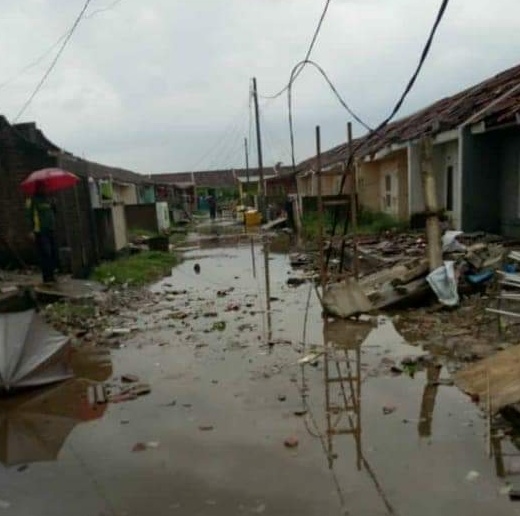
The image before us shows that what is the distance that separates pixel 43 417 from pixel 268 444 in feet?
6.77

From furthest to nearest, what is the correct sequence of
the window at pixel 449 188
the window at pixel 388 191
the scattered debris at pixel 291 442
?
1. the window at pixel 388 191
2. the window at pixel 449 188
3. the scattered debris at pixel 291 442

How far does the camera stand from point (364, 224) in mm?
19484

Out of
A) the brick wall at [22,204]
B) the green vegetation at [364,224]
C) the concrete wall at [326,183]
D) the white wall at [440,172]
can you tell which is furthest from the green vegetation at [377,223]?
the brick wall at [22,204]

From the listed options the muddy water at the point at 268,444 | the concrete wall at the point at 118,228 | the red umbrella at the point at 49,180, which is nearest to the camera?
the muddy water at the point at 268,444

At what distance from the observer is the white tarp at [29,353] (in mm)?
5344

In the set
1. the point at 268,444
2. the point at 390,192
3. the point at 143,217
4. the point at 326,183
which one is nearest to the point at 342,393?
the point at 268,444

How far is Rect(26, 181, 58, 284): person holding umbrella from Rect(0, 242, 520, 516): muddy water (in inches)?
159

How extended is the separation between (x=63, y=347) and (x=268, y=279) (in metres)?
6.52

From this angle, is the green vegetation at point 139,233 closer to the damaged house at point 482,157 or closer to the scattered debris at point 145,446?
the damaged house at point 482,157

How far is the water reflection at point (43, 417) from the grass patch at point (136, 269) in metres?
5.83

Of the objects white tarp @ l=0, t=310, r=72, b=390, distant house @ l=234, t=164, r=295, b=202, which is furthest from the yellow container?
white tarp @ l=0, t=310, r=72, b=390

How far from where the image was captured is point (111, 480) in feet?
12.3

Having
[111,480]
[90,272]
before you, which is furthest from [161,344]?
[90,272]

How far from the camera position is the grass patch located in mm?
11854
